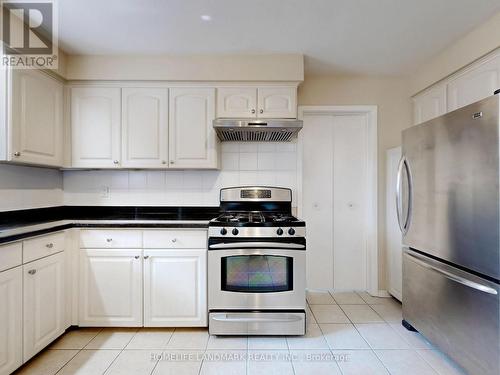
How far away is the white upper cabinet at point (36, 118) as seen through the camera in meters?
1.98

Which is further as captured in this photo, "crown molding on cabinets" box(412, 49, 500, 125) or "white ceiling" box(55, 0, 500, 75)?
"crown molding on cabinets" box(412, 49, 500, 125)

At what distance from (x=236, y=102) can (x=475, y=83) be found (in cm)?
194

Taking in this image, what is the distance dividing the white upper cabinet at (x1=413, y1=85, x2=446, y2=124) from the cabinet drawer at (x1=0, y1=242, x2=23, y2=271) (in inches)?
137

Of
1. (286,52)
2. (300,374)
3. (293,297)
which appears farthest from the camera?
(286,52)

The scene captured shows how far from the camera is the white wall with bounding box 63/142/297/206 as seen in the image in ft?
9.29

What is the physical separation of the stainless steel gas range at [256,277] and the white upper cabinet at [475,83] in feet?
5.53

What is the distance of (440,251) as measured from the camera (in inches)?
74.5

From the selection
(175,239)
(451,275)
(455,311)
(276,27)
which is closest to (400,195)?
(451,275)

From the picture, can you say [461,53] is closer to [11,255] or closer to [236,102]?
[236,102]

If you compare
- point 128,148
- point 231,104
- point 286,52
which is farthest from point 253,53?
point 128,148

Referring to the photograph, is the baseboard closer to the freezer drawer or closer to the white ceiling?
the freezer drawer

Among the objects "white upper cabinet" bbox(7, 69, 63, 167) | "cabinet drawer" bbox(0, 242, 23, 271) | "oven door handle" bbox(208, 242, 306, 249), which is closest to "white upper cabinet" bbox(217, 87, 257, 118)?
"oven door handle" bbox(208, 242, 306, 249)

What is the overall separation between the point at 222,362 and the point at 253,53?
251 centimetres

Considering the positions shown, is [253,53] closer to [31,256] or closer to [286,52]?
[286,52]
